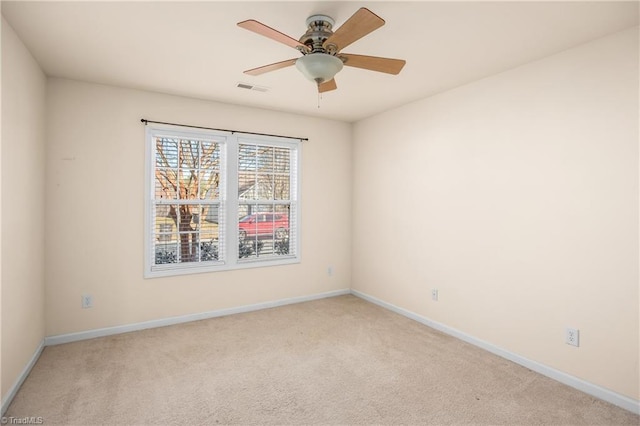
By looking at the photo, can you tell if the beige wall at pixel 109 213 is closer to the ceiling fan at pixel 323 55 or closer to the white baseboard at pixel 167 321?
the white baseboard at pixel 167 321

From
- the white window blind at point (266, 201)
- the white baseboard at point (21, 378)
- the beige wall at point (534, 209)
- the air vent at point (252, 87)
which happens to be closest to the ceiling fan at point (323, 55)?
the air vent at point (252, 87)

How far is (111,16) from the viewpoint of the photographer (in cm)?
216

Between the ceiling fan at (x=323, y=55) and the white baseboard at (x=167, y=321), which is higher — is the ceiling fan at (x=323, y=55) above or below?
above

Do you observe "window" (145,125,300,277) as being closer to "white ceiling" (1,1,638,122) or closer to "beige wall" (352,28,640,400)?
"white ceiling" (1,1,638,122)

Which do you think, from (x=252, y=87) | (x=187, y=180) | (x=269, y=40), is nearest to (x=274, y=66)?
(x=269, y=40)

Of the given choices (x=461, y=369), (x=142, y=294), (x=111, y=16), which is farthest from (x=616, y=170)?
(x=142, y=294)

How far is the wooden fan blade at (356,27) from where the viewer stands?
168cm

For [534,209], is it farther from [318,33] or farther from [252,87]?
[252,87]

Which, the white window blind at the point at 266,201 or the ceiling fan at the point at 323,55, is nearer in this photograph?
the ceiling fan at the point at 323,55

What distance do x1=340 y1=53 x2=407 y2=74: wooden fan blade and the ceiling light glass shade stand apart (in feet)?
0.28

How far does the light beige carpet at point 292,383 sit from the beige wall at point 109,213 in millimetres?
344

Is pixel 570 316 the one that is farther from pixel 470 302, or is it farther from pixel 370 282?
pixel 370 282

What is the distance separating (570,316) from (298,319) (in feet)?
8.39

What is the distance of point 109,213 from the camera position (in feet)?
11.3
